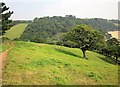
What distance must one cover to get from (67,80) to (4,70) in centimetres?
640

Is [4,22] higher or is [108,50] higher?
[4,22]

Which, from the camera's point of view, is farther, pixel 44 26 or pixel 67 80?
pixel 44 26

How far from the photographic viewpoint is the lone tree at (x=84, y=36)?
5475cm

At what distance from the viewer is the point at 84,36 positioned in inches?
2156

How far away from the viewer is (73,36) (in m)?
55.9

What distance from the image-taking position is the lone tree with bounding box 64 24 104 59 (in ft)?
180

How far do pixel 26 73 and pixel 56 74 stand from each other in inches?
130

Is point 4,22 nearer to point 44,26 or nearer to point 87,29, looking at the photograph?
point 87,29

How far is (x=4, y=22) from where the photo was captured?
56781mm

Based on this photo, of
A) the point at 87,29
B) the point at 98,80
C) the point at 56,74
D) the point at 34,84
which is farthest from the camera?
the point at 87,29

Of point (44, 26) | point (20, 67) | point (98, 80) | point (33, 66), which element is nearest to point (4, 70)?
point (20, 67)

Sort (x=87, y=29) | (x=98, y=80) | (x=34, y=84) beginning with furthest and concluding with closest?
(x=87, y=29)
(x=98, y=80)
(x=34, y=84)

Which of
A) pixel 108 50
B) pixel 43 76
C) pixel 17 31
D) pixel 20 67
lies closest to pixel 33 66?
pixel 20 67

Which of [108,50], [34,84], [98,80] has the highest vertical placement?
[34,84]
